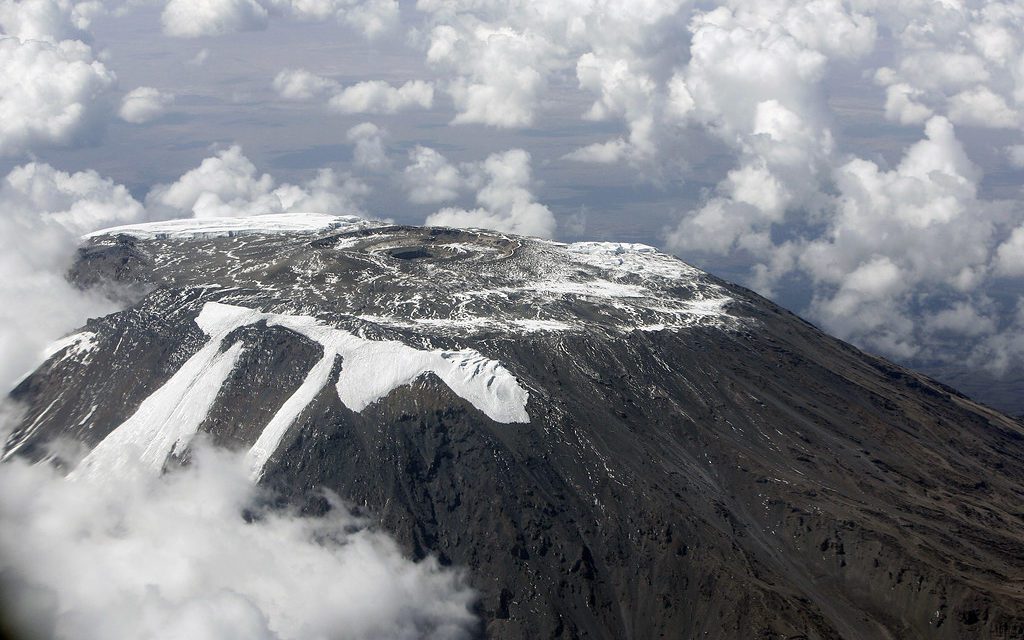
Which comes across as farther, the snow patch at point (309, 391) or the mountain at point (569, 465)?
the snow patch at point (309, 391)

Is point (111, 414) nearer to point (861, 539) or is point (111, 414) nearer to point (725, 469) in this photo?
point (725, 469)

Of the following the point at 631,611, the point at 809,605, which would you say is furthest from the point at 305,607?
the point at 809,605

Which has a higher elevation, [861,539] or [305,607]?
[861,539]

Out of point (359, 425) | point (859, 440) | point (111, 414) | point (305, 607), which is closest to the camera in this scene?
point (305, 607)

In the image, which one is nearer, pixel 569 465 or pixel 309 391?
pixel 569 465

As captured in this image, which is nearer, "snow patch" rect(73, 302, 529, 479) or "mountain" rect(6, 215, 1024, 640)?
"mountain" rect(6, 215, 1024, 640)

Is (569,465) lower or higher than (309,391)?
higher

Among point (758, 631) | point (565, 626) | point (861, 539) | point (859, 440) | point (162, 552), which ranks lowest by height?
point (162, 552)

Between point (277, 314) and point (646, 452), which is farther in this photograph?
point (277, 314)
